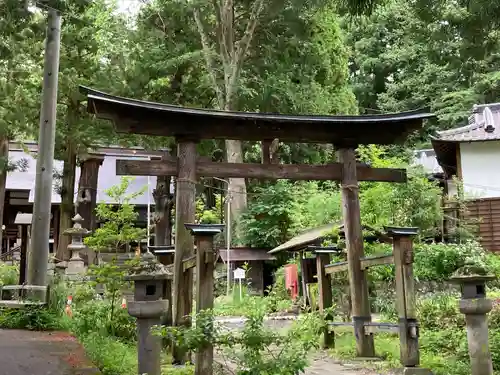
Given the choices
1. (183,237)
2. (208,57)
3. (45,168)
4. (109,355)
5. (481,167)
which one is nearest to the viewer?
(109,355)

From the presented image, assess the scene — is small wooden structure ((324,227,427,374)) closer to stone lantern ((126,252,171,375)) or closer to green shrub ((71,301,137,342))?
stone lantern ((126,252,171,375))

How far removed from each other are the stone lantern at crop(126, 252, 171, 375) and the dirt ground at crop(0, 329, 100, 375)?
2.80ft

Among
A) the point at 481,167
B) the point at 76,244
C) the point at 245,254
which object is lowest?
the point at 245,254

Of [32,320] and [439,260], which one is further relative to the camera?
[439,260]

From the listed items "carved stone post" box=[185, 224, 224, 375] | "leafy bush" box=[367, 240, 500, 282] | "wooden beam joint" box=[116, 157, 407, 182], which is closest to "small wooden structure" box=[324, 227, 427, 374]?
"wooden beam joint" box=[116, 157, 407, 182]

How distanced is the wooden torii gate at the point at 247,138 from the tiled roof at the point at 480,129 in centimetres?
1260

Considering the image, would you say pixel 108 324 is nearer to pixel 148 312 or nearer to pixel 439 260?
pixel 148 312

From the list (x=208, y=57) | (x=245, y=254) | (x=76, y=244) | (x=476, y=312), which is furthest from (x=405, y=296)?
(x=208, y=57)

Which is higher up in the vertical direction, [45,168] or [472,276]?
[45,168]

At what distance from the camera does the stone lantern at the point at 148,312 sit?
18.4ft

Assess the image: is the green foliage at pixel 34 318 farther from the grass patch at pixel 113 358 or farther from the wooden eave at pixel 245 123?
the wooden eave at pixel 245 123

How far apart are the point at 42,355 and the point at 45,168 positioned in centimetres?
616

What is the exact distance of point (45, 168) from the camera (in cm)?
1236

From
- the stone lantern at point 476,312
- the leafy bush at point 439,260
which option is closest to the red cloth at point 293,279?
the leafy bush at point 439,260
